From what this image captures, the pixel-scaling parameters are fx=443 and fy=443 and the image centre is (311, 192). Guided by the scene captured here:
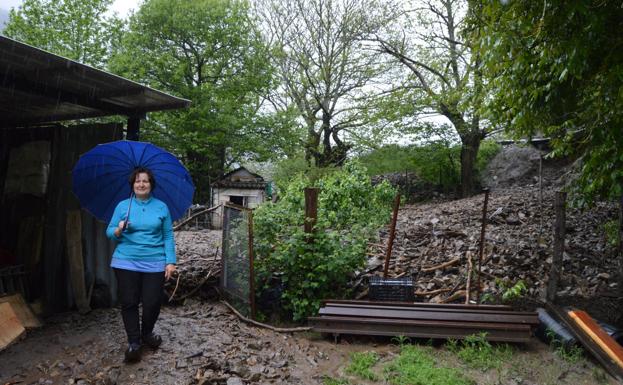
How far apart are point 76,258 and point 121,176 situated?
4.87 ft

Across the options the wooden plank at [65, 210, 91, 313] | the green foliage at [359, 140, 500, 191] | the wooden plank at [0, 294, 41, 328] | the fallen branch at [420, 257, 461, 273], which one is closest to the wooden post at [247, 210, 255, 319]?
the wooden plank at [65, 210, 91, 313]

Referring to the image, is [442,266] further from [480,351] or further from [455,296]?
[480,351]

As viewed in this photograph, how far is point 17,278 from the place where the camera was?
16.4ft

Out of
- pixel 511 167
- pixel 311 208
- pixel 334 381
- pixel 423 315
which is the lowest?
pixel 334 381

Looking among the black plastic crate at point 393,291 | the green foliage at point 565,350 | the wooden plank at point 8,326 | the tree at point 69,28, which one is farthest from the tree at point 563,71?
the tree at point 69,28

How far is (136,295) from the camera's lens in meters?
3.89

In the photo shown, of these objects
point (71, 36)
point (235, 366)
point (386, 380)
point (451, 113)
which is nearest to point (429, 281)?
point (386, 380)

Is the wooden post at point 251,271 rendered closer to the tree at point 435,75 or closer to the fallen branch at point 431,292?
the fallen branch at point 431,292

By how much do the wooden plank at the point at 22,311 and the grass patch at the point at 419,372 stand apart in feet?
12.2

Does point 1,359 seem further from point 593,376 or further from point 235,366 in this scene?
point 593,376

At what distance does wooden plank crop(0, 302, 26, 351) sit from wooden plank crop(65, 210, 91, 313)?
70 centimetres

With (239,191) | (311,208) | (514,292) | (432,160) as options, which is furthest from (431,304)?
(239,191)

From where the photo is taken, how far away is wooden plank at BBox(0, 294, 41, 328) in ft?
15.2

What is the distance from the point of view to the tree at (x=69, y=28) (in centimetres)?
2125
